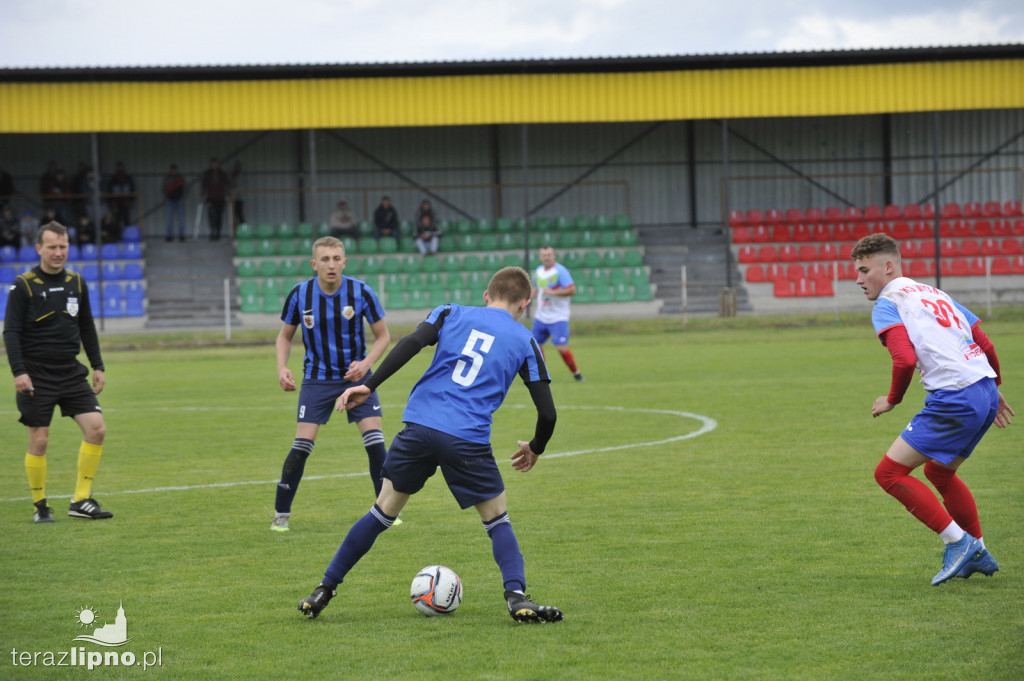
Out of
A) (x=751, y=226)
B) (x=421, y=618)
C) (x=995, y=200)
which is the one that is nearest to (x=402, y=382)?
(x=421, y=618)

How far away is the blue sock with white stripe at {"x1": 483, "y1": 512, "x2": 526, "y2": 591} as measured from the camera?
17.5 feet

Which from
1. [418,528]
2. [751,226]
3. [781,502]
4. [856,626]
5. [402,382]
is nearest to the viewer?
[856,626]

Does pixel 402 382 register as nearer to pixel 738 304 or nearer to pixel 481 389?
pixel 481 389

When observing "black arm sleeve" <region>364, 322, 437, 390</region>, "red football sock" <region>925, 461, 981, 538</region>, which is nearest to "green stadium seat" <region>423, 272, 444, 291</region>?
"red football sock" <region>925, 461, 981, 538</region>

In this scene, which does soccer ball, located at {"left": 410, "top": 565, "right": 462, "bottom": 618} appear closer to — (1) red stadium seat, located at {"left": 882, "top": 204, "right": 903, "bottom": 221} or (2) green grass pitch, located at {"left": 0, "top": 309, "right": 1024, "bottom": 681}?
(2) green grass pitch, located at {"left": 0, "top": 309, "right": 1024, "bottom": 681}

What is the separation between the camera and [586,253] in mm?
33781

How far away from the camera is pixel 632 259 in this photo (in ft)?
112

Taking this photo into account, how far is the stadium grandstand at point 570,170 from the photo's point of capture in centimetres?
3195

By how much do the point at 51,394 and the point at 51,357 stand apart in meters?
0.27

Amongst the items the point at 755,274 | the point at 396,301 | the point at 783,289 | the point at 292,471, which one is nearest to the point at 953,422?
the point at 292,471

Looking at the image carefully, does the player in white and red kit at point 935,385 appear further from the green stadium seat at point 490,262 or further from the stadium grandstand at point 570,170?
the green stadium seat at point 490,262

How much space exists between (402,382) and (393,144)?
21511mm

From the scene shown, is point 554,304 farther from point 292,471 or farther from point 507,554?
point 507,554

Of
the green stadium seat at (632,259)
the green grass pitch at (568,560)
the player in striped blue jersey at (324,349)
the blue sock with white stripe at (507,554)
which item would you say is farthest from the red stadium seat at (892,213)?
the blue sock with white stripe at (507,554)
